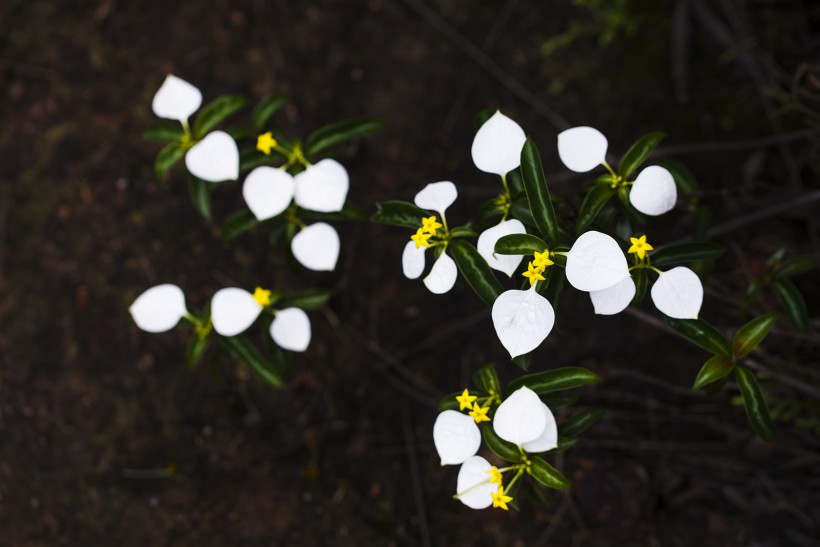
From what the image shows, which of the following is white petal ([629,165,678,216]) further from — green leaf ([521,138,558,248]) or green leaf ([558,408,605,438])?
green leaf ([558,408,605,438])

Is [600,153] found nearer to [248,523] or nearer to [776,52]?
[776,52]

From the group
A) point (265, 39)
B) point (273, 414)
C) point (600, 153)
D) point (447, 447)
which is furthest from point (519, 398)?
point (265, 39)

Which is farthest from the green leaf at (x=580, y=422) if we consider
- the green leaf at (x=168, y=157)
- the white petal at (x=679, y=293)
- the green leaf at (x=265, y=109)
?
the green leaf at (x=168, y=157)

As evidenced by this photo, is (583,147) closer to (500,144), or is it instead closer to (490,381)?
(500,144)

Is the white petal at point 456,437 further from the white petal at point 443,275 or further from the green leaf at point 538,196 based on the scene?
the green leaf at point 538,196

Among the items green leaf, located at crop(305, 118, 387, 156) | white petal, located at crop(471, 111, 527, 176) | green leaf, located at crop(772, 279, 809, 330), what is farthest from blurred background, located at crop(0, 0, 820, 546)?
white petal, located at crop(471, 111, 527, 176)

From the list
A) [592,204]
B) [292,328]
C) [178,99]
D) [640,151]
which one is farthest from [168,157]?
[640,151]
